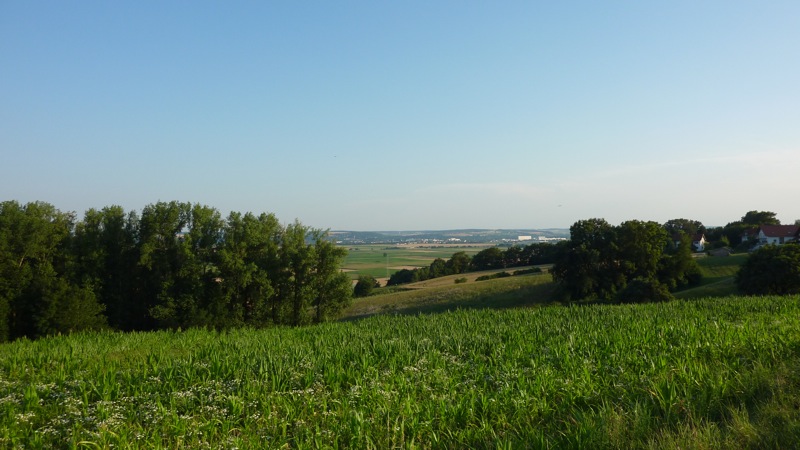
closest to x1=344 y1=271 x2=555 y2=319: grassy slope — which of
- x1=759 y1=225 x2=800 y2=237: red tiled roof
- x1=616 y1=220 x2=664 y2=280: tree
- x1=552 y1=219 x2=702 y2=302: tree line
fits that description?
x1=552 y1=219 x2=702 y2=302: tree line

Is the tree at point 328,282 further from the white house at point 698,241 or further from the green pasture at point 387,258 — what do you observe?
the white house at point 698,241

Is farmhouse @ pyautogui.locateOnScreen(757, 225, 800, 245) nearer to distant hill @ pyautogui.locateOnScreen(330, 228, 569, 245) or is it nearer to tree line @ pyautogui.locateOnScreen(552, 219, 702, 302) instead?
distant hill @ pyautogui.locateOnScreen(330, 228, 569, 245)

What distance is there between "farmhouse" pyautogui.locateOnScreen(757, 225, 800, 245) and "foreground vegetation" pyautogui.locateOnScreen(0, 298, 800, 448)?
10147 centimetres

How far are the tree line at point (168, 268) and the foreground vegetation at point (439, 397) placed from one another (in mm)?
24979

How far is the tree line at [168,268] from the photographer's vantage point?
33562mm

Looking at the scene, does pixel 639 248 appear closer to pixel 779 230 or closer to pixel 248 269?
pixel 248 269

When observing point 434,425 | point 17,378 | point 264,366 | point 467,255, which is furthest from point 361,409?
point 467,255

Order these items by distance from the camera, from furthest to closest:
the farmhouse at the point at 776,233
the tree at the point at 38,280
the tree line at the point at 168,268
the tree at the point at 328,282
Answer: the farmhouse at the point at 776,233
the tree at the point at 328,282
the tree line at the point at 168,268
the tree at the point at 38,280

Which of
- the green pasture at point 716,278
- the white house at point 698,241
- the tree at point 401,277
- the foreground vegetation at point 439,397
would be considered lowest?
the tree at point 401,277

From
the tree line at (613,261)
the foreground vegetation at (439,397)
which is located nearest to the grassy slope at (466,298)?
the tree line at (613,261)

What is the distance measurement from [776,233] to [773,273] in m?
68.5

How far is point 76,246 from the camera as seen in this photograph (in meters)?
36.4

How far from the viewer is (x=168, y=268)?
3669 centimetres

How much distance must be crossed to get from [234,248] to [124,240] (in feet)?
28.3
